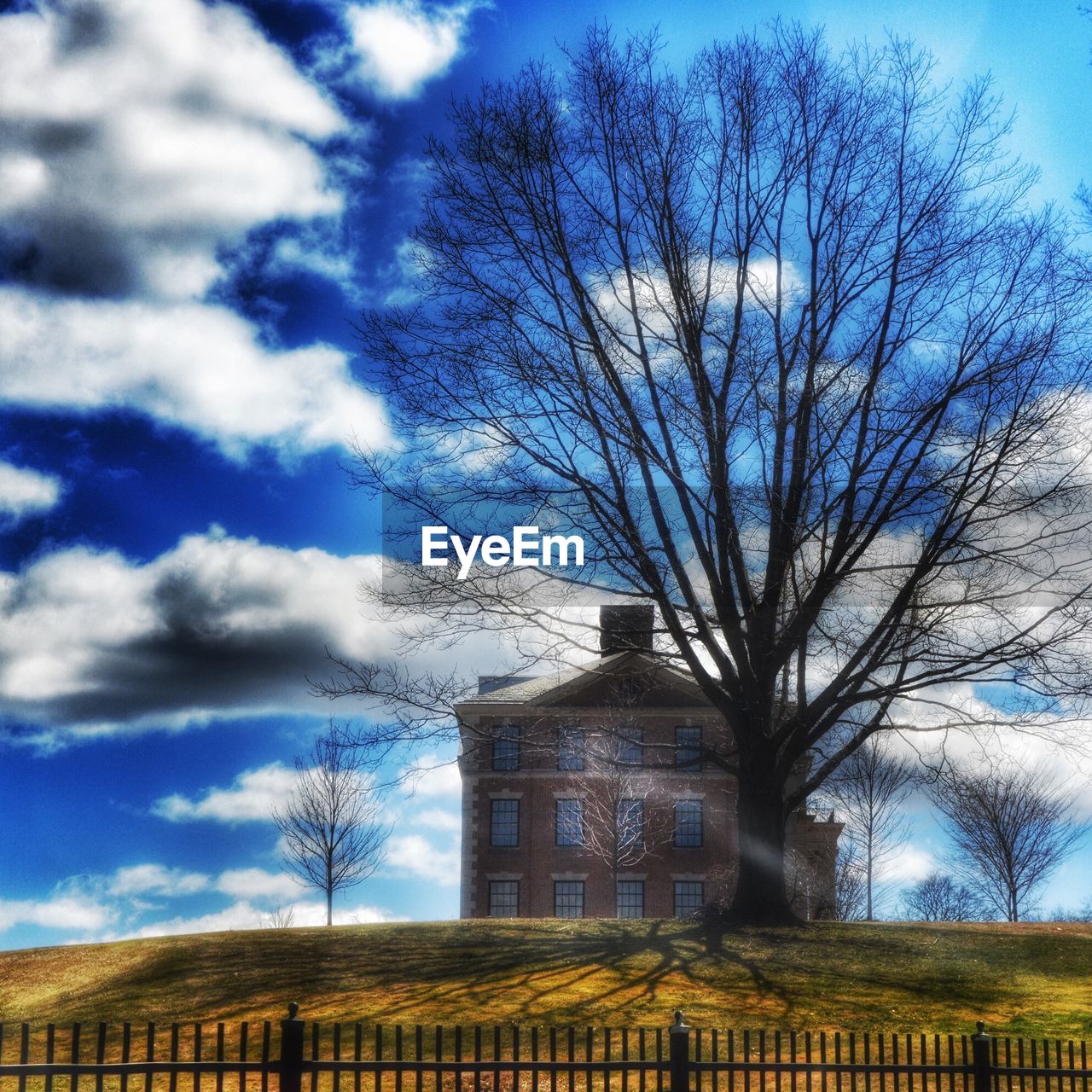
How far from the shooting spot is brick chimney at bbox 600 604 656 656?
774 inches

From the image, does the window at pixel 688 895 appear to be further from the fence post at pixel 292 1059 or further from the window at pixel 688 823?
the fence post at pixel 292 1059

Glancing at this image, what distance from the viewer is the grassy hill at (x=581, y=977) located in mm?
13430

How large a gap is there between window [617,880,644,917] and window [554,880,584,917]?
1419 millimetres

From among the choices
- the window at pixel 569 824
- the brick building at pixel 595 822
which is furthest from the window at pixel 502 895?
the window at pixel 569 824

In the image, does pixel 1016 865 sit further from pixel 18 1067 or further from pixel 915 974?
pixel 18 1067

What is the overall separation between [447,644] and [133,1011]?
7.35 meters

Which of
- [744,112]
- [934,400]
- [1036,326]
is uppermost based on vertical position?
[744,112]

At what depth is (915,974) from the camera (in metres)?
16.0

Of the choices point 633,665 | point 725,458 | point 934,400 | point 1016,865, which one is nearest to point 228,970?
point 725,458

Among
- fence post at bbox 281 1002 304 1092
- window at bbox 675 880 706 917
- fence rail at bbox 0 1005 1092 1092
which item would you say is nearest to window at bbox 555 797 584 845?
window at bbox 675 880 706 917

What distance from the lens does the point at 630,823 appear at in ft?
133

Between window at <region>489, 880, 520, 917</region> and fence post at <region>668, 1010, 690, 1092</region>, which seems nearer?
fence post at <region>668, 1010, 690, 1092</region>

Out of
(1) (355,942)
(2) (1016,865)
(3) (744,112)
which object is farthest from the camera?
(2) (1016,865)

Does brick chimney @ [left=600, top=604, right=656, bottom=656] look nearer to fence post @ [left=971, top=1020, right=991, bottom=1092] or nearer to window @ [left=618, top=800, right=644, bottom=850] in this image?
fence post @ [left=971, top=1020, right=991, bottom=1092]
